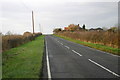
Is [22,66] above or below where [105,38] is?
below

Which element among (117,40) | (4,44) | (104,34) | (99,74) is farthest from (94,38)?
(99,74)

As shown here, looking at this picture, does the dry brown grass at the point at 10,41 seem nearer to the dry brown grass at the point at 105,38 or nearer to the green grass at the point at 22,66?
the green grass at the point at 22,66

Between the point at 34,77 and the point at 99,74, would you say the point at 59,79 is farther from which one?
the point at 99,74

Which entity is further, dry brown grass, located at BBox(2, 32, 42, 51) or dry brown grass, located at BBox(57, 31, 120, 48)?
dry brown grass, located at BBox(57, 31, 120, 48)

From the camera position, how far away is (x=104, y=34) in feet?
79.2

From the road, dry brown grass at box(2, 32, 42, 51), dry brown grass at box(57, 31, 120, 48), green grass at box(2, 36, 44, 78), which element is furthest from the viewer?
dry brown grass at box(57, 31, 120, 48)

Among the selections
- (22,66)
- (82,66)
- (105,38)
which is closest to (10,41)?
(22,66)

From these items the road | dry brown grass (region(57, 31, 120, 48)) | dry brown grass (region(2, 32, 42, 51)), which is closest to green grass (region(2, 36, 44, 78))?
the road

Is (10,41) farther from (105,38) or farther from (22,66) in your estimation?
(105,38)

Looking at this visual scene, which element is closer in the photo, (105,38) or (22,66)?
(22,66)

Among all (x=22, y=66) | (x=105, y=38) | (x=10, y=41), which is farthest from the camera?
(x=105, y=38)

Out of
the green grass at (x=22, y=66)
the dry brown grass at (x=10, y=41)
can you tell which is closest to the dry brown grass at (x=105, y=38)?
the green grass at (x=22, y=66)

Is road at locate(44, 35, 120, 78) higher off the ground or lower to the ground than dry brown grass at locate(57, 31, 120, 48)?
lower

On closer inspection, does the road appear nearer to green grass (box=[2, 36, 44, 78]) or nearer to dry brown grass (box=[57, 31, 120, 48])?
green grass (box=[2, 36, 44, 78])
